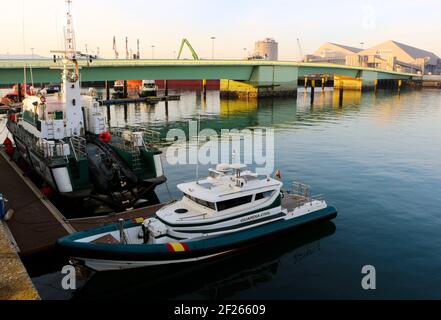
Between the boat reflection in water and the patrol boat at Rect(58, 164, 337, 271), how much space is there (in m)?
0.49

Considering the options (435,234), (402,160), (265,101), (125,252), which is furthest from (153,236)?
(265,101)

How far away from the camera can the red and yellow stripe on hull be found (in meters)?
16.4

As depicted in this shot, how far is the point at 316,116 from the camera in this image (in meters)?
72.4

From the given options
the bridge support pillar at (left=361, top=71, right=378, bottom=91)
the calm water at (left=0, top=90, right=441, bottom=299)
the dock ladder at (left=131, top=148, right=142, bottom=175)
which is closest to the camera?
the calm water at (left=0, top=90, right=441, bottom=299)

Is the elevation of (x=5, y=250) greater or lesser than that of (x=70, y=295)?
greater

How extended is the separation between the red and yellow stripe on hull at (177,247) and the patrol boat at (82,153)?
7900 millimetres

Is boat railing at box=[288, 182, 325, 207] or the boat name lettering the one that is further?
boat railing at box=[288, 182, 325, 207]

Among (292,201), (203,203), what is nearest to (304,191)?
(292,201)

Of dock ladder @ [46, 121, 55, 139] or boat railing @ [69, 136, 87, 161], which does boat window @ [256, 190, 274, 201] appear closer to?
boat railing @ [69, 136, 87, 161]

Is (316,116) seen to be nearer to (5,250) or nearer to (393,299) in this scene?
(393,299)

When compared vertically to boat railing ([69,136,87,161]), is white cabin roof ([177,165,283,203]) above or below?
below

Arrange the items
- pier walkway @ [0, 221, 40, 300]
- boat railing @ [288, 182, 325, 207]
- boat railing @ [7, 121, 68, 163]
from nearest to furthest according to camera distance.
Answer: pier walkway @ [0, 221, 40, 300]
boat railing @ [288, 182, 325, 207]
boat railing @ [7, 121, 68, 163]

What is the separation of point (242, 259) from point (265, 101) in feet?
281

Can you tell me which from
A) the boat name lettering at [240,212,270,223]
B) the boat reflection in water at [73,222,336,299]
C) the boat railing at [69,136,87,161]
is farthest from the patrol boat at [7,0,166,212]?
the boat name lettering at [240,212,270,223]
